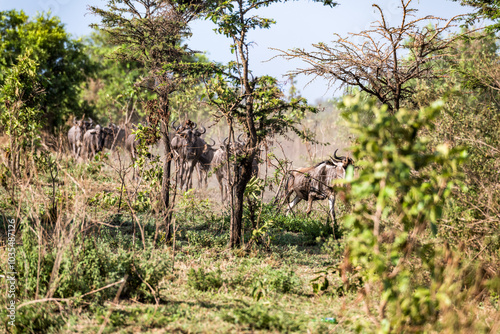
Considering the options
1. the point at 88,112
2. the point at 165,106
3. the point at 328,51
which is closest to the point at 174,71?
the point at 165,106

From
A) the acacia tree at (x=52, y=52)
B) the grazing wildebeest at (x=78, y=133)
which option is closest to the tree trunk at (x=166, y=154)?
the grazing wildebeest at (x=78, y=133)

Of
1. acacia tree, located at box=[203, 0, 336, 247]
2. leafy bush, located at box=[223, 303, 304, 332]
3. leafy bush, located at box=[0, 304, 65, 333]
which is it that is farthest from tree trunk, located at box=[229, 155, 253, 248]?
leafy bush, located at box=[0, 304, 65, 333]

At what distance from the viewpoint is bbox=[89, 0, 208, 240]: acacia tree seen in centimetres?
837

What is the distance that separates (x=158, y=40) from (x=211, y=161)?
5.19 metres

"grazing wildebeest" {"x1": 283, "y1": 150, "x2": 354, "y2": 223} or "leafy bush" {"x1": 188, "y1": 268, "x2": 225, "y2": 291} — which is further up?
"grazing wildebeest" {"x1": 283, "y1": 150, "x2": 354, "y2": 223}

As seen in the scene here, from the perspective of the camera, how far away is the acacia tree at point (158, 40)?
27.5 feet

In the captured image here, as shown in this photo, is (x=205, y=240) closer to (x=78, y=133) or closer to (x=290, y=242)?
(x=290, y=242)

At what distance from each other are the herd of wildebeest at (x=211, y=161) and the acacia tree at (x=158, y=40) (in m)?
0.52

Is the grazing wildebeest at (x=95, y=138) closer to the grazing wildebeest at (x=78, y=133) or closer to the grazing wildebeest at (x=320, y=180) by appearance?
the grazing wildebeest at (x=78, y=133)

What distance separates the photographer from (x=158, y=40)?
8547mm

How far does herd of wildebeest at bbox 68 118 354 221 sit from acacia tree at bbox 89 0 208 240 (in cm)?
52

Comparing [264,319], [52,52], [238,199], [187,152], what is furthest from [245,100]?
[52,52]

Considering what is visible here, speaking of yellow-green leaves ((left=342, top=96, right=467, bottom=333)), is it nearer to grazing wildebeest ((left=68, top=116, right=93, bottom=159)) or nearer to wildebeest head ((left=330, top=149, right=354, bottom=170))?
wildebeest head ((left=330, top=149, right=354, bottom=170))

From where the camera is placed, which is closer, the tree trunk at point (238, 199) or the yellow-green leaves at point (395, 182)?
the yellow-green leaves at point (395, 182)
